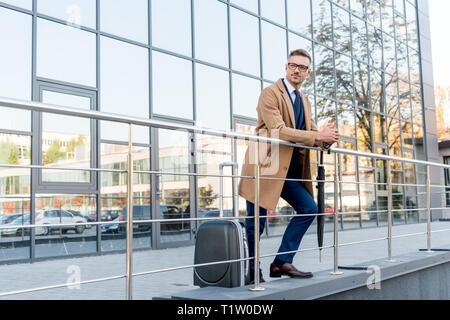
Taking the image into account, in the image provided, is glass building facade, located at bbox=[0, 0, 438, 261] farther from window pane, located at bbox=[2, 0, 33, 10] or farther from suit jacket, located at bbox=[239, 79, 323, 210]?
suit jacket, located at bbox=[239, 79, 323, 210]

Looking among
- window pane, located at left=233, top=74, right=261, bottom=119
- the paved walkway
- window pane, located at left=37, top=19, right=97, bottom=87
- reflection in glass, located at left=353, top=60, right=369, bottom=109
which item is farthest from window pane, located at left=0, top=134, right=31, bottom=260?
reflection in glass, located at left=353, top=60, right=369, bottom=109

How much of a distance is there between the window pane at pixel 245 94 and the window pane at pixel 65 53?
3.67m

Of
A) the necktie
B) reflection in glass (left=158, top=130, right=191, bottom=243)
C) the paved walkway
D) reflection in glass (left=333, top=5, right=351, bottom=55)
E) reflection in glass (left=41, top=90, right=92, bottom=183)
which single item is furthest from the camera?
reflection in glass (left=333, top=5, right=351, bottom=55)

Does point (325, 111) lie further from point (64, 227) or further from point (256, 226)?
point (256, 226)

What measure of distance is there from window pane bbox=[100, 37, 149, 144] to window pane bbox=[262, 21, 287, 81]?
3.82m

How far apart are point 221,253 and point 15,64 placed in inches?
228

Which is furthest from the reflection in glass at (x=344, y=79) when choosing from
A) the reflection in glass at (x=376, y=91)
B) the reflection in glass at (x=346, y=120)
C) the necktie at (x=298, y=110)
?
the necktie at (x=298, y=110)

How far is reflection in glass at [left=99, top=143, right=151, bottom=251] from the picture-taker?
29.1 feet

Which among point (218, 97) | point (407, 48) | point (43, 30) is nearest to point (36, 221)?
point (43, 30)

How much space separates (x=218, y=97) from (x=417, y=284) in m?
7.13

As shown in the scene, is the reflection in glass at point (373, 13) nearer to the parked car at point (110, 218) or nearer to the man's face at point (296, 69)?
the parked car at point (110, 218)
